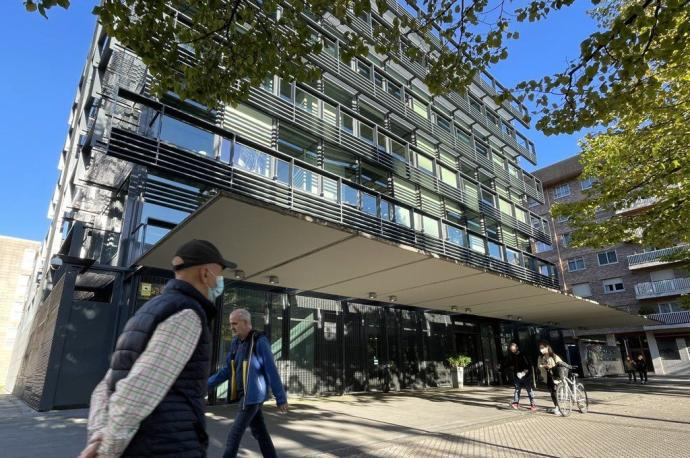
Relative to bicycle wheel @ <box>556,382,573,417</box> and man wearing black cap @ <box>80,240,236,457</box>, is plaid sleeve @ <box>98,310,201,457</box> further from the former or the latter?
bicycle wheel @ <box>556,382,573,417</box>

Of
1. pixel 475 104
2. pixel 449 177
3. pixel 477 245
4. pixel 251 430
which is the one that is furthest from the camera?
pixel 475 104

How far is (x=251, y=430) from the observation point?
4363 millimetres

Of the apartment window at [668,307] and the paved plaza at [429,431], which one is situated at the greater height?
the apartment window at [668,307]

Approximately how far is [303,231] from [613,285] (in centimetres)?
4044

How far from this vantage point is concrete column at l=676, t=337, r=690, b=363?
32312mm

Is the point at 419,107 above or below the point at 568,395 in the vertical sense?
above

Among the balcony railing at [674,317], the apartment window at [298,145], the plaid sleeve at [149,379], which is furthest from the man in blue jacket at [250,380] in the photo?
the balcony railing at [674,317]

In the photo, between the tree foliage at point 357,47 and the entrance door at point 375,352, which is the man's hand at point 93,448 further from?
the entrance door at point 375,352

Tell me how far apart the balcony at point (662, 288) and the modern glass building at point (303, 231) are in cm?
1747

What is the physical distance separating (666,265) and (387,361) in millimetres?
31793

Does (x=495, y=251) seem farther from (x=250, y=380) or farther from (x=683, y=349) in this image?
(x=683, y=349)

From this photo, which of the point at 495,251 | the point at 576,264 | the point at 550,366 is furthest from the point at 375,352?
the point at 576,264

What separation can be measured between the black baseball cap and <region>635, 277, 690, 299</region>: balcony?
138 feet

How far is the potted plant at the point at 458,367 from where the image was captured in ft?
59.9
